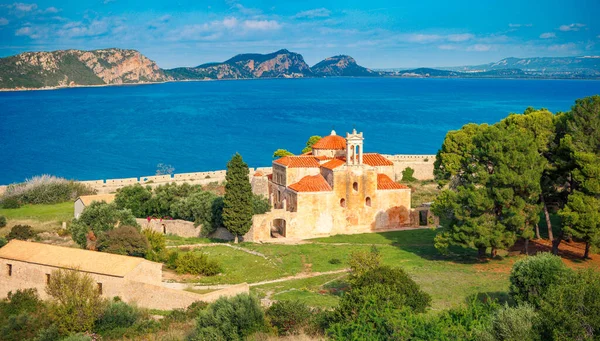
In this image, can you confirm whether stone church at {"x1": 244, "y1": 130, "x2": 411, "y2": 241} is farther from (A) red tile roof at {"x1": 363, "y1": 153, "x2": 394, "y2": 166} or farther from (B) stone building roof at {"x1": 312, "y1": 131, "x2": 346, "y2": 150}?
(B) stone building roof at {"x1": 312, "y1": 131, "x2": 346, "y2": 150}

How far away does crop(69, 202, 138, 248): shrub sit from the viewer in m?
33.1

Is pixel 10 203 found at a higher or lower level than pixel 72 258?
higher

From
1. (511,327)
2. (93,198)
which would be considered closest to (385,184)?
(93,198)

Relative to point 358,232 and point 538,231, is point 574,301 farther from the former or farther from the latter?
point 358,232

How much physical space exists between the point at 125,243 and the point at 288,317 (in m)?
11.7

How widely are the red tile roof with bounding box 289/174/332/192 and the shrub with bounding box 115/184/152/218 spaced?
968 centimetres

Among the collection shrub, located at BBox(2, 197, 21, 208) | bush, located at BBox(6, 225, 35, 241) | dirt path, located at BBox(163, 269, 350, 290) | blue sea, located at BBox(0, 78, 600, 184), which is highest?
blue sea, located at BBox(0, 78, 600, 184)

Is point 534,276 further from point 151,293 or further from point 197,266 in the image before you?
point 197,266

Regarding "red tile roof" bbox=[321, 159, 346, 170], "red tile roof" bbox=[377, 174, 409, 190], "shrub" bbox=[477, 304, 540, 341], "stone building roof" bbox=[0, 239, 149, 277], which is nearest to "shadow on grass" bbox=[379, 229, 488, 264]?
"red tile roof" bbox=[377, 174, 409, 190]

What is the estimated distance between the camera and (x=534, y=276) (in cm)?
2134

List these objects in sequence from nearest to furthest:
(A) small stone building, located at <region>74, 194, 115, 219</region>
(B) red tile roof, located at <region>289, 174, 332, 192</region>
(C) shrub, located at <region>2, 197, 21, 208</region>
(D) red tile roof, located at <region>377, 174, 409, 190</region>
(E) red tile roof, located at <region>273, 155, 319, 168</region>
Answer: (B) red tile roof, located at <region>289, 174, 332, 192</region>
(D) red tile roof, located at <region>377, 174, 409, 190</region>
(A) small stone building, located at <region>74, 194, 115, 219</region>
(E) red tile roof, located at <region>273, 155, 319, 168</region>
(C) shrub, located at <region>2, 197, 21, 208</region>

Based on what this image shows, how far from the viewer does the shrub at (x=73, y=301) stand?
22.4m

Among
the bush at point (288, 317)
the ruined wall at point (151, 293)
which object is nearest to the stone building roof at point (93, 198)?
the ruined wall at point (151, 293)

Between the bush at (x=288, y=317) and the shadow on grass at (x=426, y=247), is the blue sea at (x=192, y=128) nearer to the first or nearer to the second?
the shadow on grass at (x=426, y=247)
